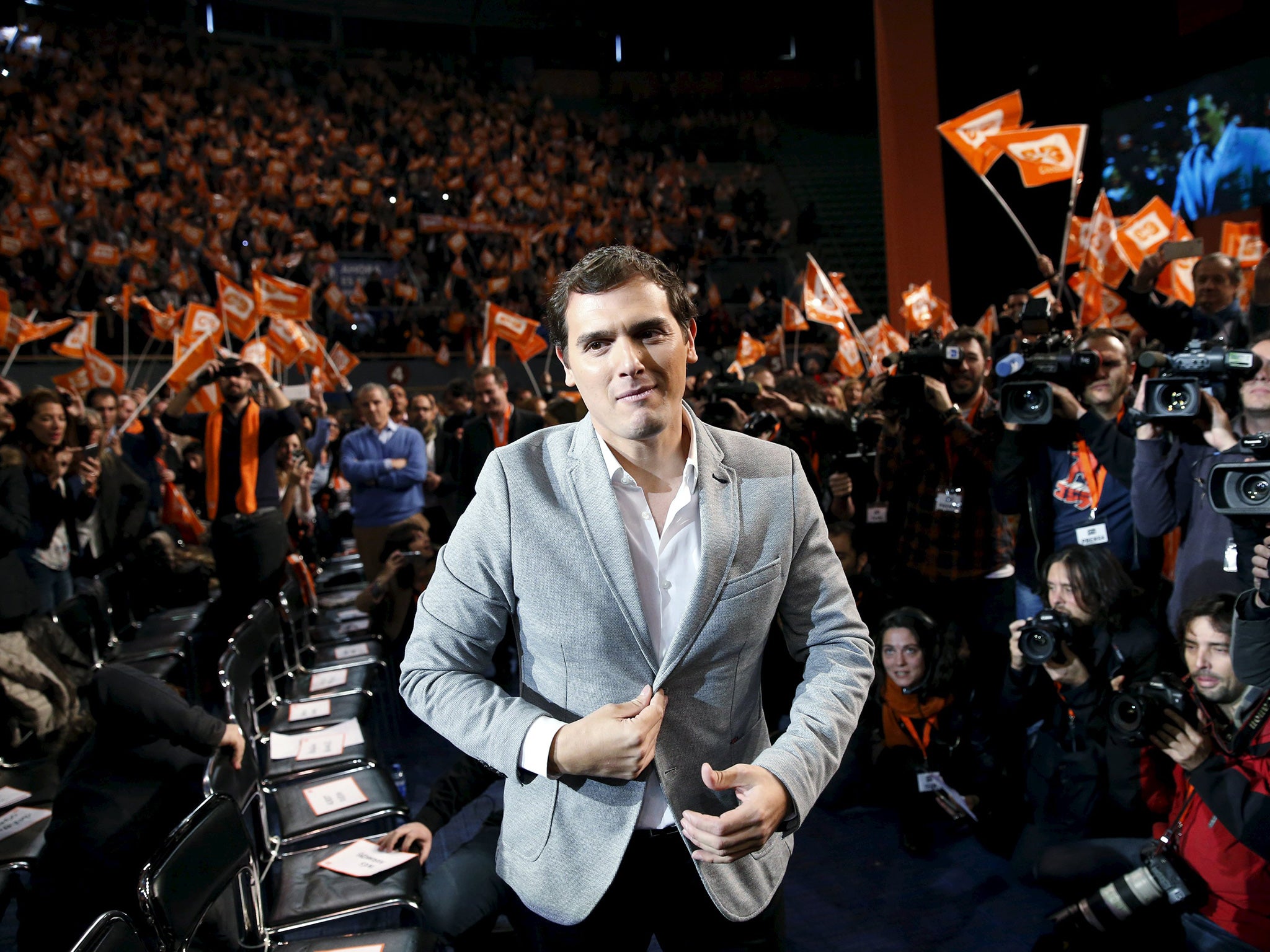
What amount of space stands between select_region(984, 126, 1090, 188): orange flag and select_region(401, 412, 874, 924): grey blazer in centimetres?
504

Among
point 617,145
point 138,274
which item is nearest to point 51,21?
point 138,274

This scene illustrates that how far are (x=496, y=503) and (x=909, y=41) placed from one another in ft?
37.3

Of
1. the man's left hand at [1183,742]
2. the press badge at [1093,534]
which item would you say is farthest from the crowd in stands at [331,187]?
the man's left hand at [1183,742]

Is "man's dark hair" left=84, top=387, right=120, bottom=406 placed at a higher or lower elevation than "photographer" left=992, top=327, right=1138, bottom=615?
higher

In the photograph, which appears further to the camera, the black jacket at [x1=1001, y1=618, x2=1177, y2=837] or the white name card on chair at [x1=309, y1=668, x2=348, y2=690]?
the white name card on chair at [x1=309, y1=668, x2=348, y2=690]

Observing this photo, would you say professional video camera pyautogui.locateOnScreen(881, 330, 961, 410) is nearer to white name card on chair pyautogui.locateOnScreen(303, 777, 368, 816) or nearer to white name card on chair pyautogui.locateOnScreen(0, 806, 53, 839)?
white name card on chair pyautogui.locateOnScreen(303, 777, 368, 816)

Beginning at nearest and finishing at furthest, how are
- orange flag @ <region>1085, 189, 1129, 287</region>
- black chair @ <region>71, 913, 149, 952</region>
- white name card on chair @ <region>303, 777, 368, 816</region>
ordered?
black chair @ <region>71, 913, 149, 952</region>
white name card on chair @ <region>303, 777, 368, 816</region>
orange flag @ <region>1085, 189, 1129, 287</region>

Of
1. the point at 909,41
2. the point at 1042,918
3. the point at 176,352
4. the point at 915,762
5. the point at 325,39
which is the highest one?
the point at 325,39

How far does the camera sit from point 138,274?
40.1 ft

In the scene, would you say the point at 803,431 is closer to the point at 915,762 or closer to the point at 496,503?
the point at 915,762

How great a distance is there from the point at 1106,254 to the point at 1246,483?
5614 millimetres

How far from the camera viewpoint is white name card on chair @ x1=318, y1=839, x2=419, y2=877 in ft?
8.38

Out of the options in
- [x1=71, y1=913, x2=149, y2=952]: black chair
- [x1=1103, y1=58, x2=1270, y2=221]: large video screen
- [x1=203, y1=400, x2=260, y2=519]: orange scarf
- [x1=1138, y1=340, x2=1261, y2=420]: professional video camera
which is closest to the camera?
[x1=71, y1=913, x2=149, y2=952]: black chair

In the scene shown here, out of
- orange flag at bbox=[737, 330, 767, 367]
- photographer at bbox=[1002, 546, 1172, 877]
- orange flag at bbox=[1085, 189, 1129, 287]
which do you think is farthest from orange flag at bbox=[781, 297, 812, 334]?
photographer at bbox=[1002, 546, 1172, 877]
